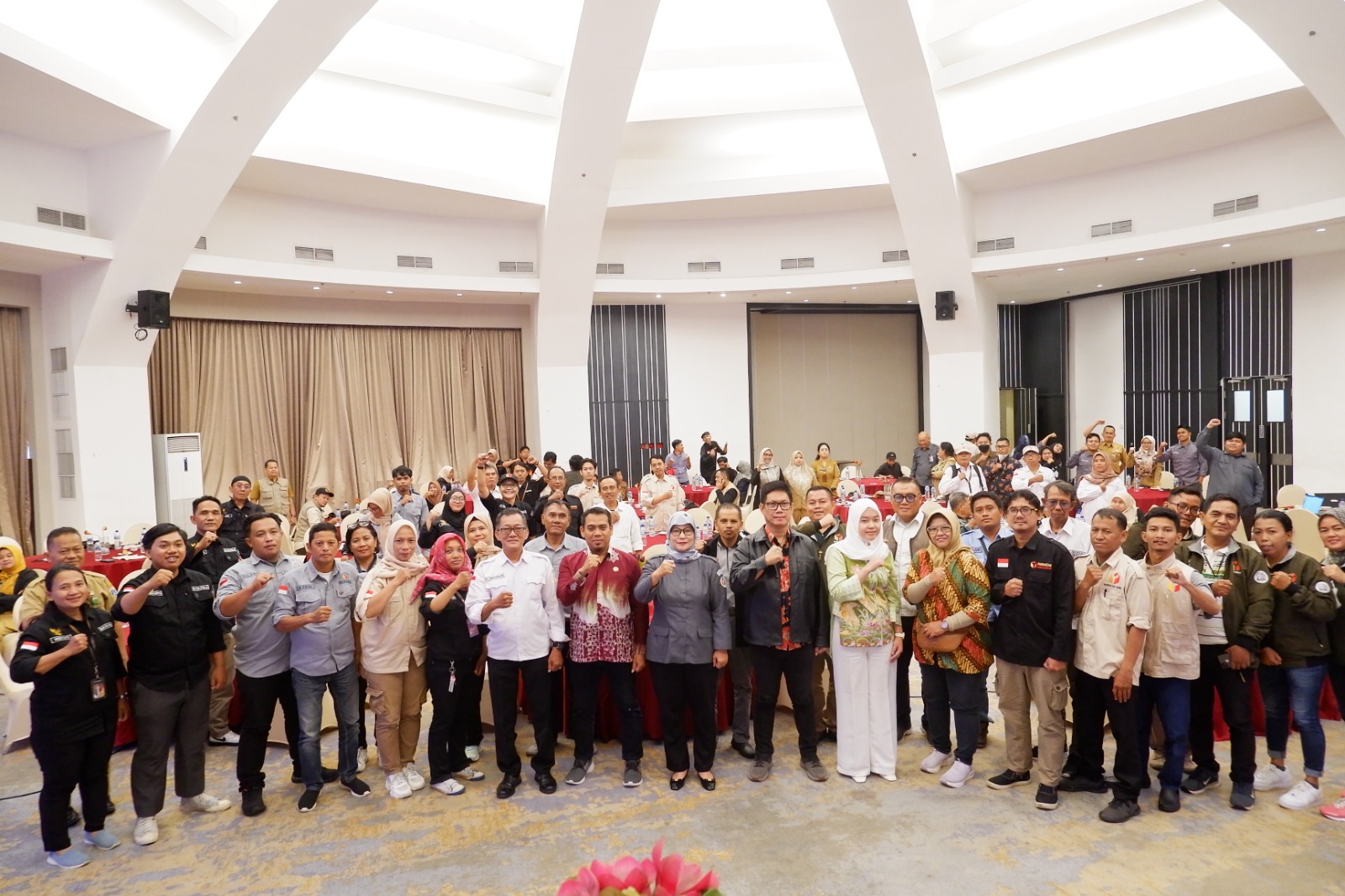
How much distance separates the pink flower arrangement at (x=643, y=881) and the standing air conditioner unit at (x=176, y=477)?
10923 mm

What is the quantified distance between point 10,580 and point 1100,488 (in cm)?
776

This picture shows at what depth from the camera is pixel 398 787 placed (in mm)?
4090

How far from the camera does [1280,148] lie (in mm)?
10195

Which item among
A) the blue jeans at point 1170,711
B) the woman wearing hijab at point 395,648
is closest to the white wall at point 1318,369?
the blue jeans at point 1170,711

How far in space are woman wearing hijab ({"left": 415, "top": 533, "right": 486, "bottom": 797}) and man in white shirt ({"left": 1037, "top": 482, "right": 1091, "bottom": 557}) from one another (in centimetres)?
338

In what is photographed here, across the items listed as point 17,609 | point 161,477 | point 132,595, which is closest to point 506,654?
point 132,595

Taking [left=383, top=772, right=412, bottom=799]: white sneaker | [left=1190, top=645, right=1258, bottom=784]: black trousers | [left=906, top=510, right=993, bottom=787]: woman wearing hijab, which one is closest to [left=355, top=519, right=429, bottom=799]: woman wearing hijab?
[left=383, top=772, right=412, bottom=799]: white sneaker

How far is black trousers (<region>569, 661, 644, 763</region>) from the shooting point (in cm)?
423

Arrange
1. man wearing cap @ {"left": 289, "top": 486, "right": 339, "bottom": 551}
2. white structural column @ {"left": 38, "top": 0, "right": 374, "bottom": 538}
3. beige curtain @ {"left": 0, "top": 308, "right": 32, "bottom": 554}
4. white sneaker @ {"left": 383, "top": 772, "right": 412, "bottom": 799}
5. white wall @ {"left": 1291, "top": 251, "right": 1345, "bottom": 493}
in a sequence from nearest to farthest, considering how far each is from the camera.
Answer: white sneaker @ {"left": 383, "top": 772, "right": 412, "bottom": 799}
man wearing cap @ {"left": 289, "top": 486, "right": 339, "bottom": 551}
white structural column @ {"left": 38, "top": 0, "right": 374, "bottom": 538}
beige curtain @ {"left": 0, "top": 308, "right": 32, "bottom": 554}
white wall @ {"left": 1291, "top": 251, "right": 1345, "bottom": 493}

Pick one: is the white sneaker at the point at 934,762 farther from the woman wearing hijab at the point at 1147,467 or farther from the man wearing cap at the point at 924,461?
the man wearing cap at the point at 924,461

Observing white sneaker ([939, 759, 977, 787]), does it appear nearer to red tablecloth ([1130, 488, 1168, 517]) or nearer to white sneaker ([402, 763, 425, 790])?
white sneaker ([402, 763, 425, 790])

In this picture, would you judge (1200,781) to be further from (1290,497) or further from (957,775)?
(1290,497)

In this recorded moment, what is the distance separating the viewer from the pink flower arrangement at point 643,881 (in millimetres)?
1418

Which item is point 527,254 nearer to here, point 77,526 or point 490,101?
point 490,101
